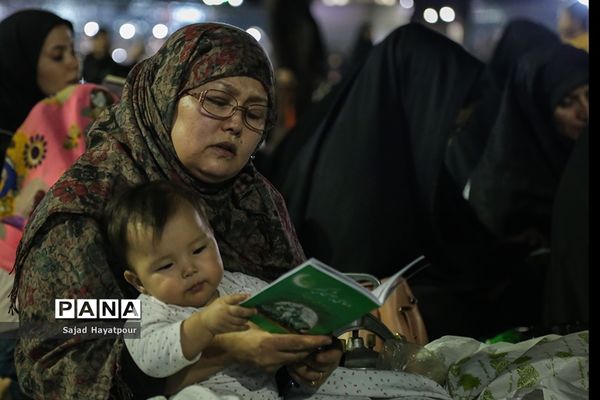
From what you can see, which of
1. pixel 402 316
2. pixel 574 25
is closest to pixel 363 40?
pixel 574 25

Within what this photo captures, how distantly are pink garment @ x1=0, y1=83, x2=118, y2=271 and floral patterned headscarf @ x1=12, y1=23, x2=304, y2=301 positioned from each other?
42cm

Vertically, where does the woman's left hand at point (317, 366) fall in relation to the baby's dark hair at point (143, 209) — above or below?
below

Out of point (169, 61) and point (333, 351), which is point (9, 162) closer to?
point (169, 61)

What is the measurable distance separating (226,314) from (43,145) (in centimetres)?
104

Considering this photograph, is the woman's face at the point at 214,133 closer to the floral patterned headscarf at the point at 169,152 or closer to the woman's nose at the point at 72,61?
the floral patterned headscarf at the point at 169,152

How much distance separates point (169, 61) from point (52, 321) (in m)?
0.49

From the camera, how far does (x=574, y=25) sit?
211 inches

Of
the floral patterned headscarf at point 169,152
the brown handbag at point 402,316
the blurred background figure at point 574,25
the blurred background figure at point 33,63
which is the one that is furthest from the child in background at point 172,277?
the blurred background figure at point 574,25

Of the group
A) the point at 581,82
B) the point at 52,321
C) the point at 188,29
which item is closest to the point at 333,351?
the point at 52,321

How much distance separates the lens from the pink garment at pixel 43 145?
243cm

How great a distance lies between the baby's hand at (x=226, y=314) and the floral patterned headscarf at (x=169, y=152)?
0.98ft

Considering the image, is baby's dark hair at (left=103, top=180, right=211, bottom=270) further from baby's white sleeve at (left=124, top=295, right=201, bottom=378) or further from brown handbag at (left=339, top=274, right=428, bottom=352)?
brown handbag at (left=339, top=274, right=428, bottom=352)

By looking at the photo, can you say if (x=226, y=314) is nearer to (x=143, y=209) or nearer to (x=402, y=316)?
(x=143, y=209)

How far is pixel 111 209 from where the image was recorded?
1805 mm
